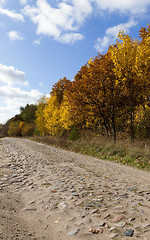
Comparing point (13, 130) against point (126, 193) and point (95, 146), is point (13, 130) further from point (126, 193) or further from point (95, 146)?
point (126, 193)

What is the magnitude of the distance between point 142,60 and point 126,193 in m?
11.3

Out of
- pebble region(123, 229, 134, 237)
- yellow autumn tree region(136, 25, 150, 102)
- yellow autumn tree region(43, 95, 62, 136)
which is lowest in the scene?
pebble region(123, 229, 134, 237)

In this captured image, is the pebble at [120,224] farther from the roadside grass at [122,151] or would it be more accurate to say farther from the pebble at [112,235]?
the roadside grass at [122,151]

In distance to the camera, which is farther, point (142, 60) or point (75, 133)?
point (75, 133)

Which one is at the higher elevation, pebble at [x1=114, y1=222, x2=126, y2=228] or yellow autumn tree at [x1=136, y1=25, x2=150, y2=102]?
yellow autumn tree at [x1=136, y1=25, x2=150, y2=102]

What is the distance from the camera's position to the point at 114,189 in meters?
5.29

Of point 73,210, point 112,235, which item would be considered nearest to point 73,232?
point 112,235

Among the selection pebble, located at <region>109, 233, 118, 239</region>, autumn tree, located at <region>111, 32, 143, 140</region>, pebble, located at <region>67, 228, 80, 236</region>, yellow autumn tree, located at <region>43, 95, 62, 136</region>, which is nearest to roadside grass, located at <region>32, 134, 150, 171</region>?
autumn tree, located at <region>111, 32, 143, 140</region>

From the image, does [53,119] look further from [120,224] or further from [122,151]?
[120,224]

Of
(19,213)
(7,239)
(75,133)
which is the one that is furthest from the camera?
(75,133)

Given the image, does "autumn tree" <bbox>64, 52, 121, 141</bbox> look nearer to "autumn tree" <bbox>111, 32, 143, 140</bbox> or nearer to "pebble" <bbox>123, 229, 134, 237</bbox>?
"autumn tree" <bbox>111, 32, 143, 140</bbox>

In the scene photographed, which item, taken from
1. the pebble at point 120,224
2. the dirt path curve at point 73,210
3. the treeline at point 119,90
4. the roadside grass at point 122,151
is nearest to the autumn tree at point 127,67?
the treeline at point 119,90

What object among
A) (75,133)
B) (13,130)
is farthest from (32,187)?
(13,130)

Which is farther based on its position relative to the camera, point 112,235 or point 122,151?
point 122,151
